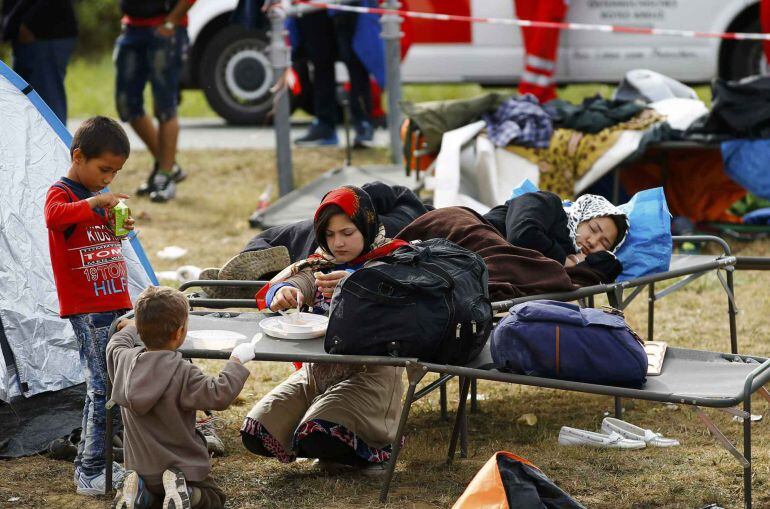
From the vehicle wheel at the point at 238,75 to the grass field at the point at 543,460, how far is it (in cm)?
558

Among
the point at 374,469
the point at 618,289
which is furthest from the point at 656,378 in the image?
the point at 374,469

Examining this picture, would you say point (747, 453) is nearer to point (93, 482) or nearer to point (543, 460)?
point (543, 460)

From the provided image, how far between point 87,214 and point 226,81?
759 centimetres

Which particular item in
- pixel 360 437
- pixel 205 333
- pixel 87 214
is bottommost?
pixel 360 437

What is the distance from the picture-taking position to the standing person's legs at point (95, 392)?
387cm

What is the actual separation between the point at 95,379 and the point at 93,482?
0.34 meters

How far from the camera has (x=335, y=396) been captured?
3959 mm

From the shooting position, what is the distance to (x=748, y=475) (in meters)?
3.45

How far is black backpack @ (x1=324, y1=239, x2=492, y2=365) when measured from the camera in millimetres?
3635

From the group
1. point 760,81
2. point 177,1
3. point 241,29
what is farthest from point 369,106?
point 760,81

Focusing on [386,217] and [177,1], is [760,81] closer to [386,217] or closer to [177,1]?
[386,217]

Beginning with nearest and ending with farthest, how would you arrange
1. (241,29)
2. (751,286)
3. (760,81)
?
A: (751,286) → (760,81) → (241,29)

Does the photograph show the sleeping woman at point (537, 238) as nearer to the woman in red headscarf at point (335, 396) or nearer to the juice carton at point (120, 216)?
the woman in red headscarf at point (335, 396)

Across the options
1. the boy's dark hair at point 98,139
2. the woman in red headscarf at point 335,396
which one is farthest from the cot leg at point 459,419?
the boy's dark hair at point 98,139
